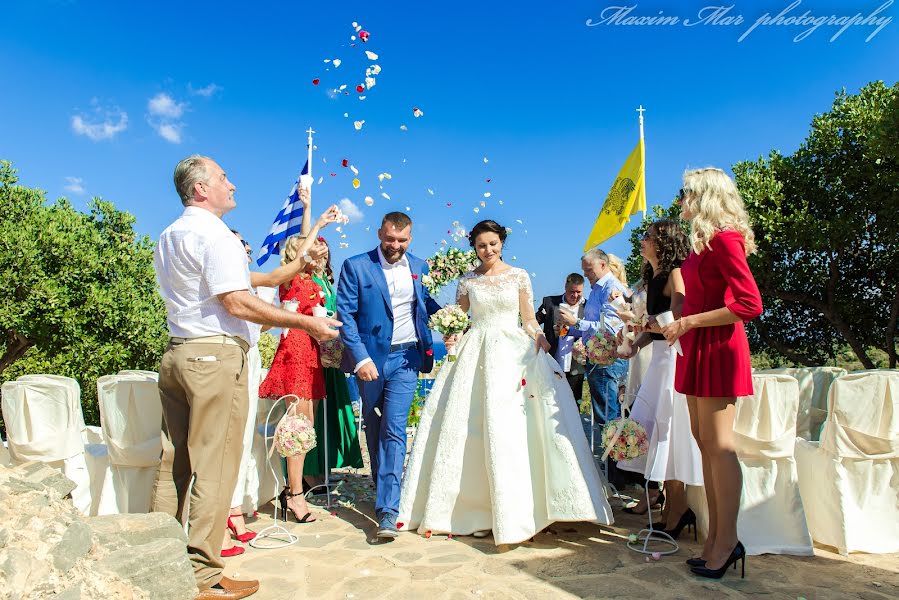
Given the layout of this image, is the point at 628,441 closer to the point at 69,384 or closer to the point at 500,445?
the point at 500,445

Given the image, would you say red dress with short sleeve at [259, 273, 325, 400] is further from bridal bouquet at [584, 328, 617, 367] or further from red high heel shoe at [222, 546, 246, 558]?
bridal bouquet at [584, 328, 617, 367]

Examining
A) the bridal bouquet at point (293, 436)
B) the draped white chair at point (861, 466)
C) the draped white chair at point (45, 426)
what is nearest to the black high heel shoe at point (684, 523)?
the draped white chair at point (861, 466)

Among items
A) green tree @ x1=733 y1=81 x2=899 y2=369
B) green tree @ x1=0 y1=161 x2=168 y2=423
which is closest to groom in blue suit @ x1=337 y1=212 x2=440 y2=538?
green tree @ x1=0 y1=161 x2=168 y2=423

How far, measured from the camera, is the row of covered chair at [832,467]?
4.22 m

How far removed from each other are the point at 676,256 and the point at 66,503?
399 centimetres

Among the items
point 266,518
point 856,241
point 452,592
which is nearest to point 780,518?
point 452,592

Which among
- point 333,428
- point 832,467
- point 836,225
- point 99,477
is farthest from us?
point 836,225

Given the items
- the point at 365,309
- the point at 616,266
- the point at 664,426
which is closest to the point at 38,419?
the point at 365,309

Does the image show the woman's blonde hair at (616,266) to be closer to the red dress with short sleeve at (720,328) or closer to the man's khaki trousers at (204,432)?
the red dress with short sleeve at (720,328)

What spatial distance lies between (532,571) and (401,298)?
2.32 m

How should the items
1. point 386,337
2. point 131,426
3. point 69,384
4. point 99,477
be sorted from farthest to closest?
1. point 386,337
2. point 69,384
3. point 99,477
4. point 131,426

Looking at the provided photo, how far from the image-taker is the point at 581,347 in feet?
17.1

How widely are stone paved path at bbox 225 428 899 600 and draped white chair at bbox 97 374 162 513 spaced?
3.08ft

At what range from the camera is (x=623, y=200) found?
11.2 m
